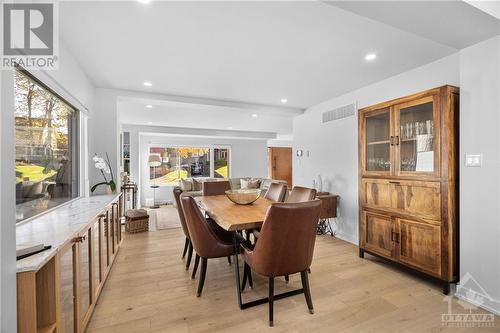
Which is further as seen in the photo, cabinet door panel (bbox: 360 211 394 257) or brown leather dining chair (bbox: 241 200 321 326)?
cabinet door panel (bbox: 360 211 394 257)

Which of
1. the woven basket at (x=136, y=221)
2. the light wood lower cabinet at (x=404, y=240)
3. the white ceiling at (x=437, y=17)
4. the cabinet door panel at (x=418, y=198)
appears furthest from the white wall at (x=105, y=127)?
the cabinet door panel at (x=418, y=198)

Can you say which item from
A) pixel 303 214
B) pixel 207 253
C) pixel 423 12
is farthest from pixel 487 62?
pixel 207 253

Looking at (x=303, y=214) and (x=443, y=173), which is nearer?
(x=303, y=214)

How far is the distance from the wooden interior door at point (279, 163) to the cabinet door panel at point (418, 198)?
26.5ft

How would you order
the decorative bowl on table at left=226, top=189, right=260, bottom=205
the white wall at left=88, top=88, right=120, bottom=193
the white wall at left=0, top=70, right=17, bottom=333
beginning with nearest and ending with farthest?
1. the white wall at left=0, top=70, right=17, bottom=333
2. the decorative bowl on table at left=226, top=189, right=260, bottom=205
3. the white wall at left=88, top=88, right=120, bottom=193

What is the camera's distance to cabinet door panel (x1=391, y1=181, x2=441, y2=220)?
7.70 ft

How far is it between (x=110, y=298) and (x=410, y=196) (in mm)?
A: 3164

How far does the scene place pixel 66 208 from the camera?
2.33 metres

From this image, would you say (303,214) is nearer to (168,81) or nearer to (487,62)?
(487,62)

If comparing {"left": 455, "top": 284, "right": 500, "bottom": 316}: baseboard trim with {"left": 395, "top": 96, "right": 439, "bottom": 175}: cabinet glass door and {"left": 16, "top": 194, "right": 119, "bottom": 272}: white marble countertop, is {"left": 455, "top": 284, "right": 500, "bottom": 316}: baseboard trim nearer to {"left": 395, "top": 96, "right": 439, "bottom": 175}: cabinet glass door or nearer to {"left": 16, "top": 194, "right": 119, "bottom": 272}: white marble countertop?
{"left": 395, "top": 96, "right": 439, "bottom": 175}: cabinet glass door

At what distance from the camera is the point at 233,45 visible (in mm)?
2383

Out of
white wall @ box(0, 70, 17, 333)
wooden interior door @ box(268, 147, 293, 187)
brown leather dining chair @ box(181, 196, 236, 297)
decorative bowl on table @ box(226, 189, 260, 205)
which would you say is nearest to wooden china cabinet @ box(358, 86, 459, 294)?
decorative bowl on table @ box(226, 189, 260, 205)

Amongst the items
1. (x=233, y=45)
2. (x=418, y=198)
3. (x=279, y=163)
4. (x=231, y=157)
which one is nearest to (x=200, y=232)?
(x=233, y=45)

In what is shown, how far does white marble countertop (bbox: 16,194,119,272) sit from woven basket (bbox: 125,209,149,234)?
214 cm
